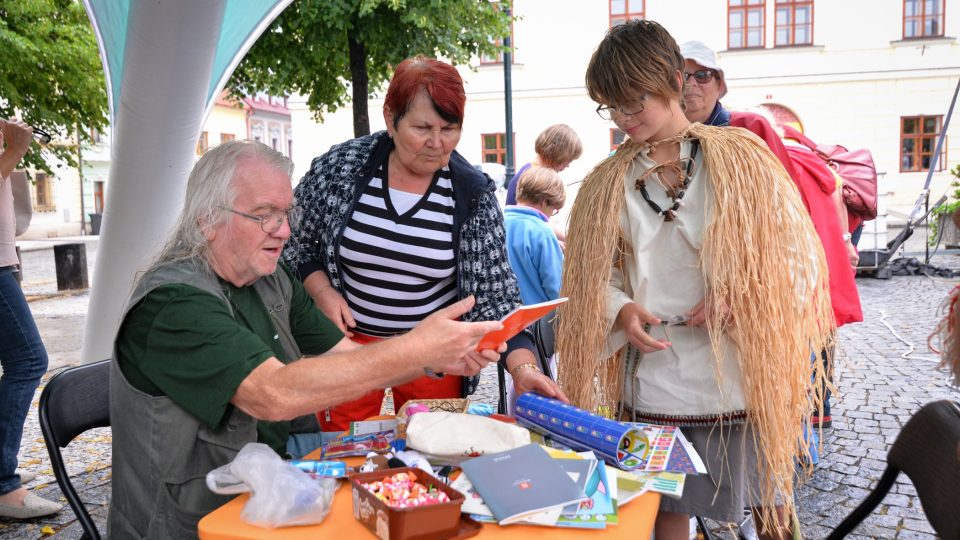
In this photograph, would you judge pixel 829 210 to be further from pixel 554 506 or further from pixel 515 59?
pixel 515 59

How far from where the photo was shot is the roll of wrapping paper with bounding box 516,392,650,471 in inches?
74.2

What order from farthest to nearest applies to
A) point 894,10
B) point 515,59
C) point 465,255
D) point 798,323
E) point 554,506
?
point 515,59, point 894,10, point 465,255, point 798,323, point 554,506

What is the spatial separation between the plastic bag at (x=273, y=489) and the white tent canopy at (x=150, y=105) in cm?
258

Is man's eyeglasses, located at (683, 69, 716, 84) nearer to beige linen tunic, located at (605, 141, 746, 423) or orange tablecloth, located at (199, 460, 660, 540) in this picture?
beige linen tunic, located at (605, 141, 746, 423)

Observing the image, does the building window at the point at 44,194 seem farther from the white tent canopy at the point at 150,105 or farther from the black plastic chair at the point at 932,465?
the black plastic chair at the point at 932,465

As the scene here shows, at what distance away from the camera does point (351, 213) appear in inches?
106

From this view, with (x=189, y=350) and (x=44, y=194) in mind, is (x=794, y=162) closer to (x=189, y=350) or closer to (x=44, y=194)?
(x=189, y=350)

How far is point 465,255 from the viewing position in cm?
270

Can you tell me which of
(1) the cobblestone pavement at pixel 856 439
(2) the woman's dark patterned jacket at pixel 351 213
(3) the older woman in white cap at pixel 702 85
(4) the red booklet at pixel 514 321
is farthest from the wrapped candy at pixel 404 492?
(3) the older woman in white cap at pixel 702 85

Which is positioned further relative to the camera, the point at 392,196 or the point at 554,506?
the point at 392,196

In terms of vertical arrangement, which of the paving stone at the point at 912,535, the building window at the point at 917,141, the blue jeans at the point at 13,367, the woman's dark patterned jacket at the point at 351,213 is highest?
the building window at the point at 917,141

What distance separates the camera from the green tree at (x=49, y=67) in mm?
10461

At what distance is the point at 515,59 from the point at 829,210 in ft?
75.7

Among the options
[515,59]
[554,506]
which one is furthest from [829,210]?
[515,59]
